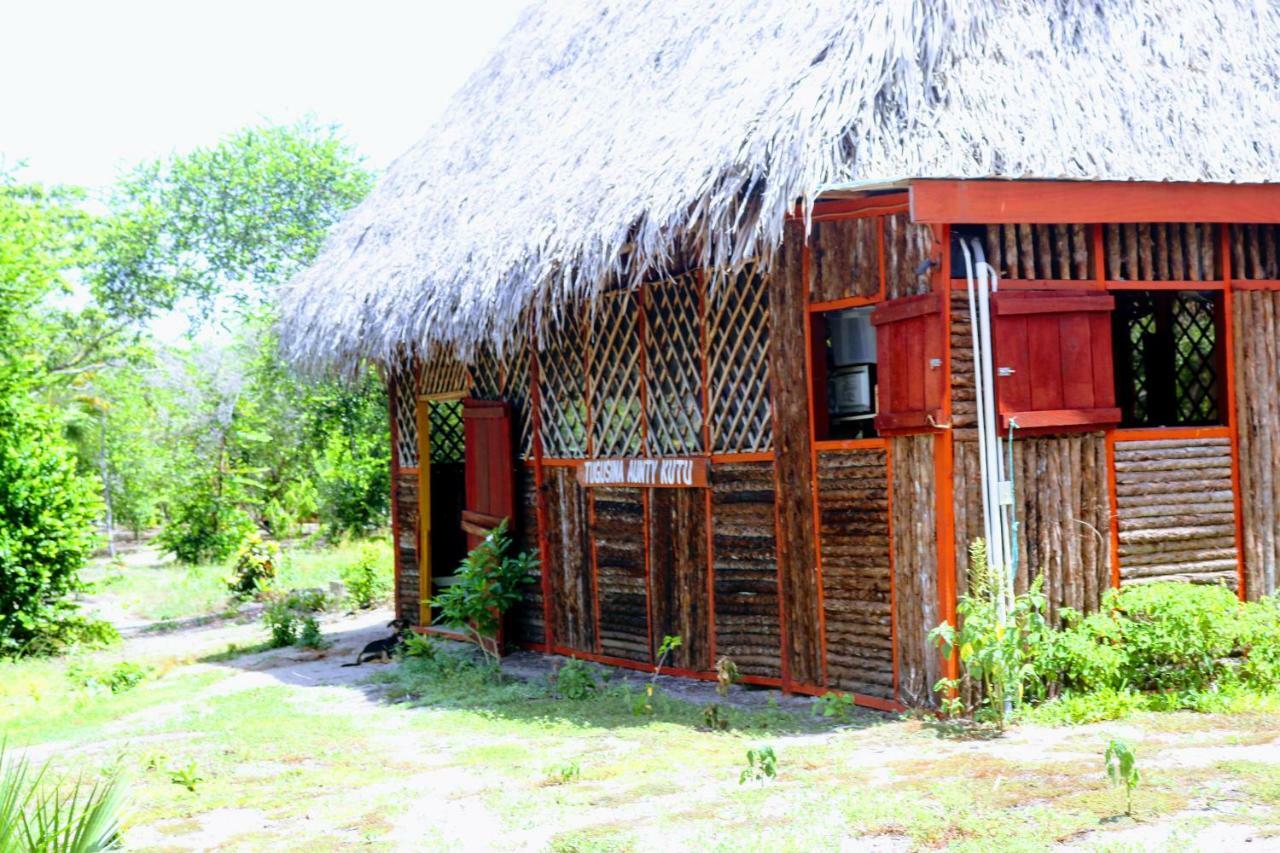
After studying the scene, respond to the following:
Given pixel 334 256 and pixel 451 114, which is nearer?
pixel 334 256

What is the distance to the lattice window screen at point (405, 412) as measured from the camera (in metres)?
10.8

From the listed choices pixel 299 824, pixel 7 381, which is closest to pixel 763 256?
pixel 299 824

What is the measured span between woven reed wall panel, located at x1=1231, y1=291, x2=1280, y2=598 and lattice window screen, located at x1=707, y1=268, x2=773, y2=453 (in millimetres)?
2319

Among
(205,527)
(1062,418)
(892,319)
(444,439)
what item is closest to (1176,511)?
(1062,418)

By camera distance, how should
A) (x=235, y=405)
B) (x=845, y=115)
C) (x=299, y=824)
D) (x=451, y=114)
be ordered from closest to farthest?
(x=299, y=824) → (x=845, y=115) → (x=451, y=114) → (x=235, y=405)

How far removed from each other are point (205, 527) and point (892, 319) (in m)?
14.2

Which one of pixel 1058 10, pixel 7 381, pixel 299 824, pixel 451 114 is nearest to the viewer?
pixel 299 824

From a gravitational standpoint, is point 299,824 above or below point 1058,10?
below

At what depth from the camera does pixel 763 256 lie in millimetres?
6551

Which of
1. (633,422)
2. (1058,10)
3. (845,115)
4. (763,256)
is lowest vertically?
(633,422)

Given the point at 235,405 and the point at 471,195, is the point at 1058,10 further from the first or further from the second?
the point at 235,405

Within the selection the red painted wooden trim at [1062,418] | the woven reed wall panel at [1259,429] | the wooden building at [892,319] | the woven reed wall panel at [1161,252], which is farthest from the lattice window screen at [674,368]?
the woven reed wall panel at [1259,429]

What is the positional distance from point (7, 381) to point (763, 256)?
7.07m

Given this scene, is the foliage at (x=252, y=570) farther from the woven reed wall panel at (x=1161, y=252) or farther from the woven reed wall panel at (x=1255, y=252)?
the woven reed wall panel at (x=1255, y=252)
